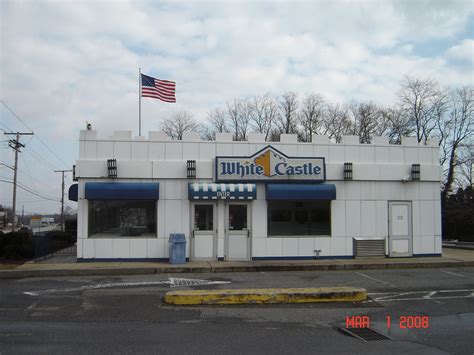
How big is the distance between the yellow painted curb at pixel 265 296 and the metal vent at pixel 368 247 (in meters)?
7.06

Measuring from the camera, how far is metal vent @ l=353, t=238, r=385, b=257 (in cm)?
1717

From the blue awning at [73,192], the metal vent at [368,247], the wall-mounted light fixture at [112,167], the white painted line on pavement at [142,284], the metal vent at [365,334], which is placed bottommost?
the metal vent at [365,334]

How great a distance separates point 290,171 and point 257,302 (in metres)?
7.69

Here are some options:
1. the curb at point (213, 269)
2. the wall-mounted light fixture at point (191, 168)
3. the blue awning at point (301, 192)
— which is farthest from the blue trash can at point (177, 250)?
the blue awning at point (301, 192)

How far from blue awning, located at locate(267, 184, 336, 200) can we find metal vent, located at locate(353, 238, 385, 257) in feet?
6.34

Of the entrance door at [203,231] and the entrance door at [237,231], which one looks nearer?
the entrance door at [203,231]

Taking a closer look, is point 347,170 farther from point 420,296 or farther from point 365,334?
point 365,334

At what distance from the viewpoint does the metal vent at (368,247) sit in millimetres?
17172

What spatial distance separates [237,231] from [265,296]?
6862 mm

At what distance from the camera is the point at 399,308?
9625mm

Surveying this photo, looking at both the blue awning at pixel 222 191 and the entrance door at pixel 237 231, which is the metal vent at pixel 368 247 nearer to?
the entrance door at pixel 237 231

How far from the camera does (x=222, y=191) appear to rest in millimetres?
16250

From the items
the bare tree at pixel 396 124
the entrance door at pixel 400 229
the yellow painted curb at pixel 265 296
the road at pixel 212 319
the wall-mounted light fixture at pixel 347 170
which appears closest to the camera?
the road at pixel 212 319

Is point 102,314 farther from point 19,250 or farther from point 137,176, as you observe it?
point 19,250
